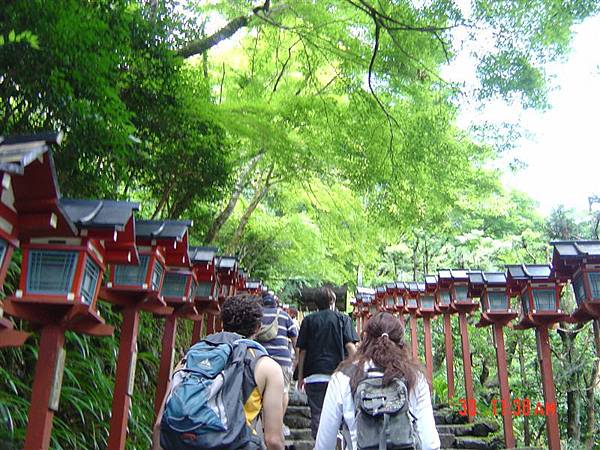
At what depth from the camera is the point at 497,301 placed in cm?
751

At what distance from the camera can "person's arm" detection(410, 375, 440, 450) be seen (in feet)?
9.46

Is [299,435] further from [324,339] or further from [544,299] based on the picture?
[544,299]

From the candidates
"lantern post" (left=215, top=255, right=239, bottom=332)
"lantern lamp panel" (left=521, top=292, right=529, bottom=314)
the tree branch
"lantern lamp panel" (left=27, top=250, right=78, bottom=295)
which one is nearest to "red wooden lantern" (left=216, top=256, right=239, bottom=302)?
"lantern post" (left=215, top=255, right=239, bottom=332)

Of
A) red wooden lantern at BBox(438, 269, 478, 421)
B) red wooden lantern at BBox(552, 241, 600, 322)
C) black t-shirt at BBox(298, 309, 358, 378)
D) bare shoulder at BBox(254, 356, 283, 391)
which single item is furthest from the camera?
red wooden lantern at BBox(438, 269, 478, 421)

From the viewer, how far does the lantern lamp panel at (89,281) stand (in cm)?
318

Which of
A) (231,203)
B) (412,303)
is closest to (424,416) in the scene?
(231,203)

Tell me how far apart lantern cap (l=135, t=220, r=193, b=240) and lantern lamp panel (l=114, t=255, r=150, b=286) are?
0.20m

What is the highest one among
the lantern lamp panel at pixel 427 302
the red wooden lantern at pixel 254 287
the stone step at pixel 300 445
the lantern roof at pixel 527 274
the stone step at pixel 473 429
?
the red wooden lantern at pixel 254 287

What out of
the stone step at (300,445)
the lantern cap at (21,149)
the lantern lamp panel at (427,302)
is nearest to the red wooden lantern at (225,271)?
the stone step at (300,445)

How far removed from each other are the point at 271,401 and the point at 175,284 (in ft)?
10.1

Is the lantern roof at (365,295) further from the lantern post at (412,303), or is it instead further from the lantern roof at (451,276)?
the lantern roof at (451,276)

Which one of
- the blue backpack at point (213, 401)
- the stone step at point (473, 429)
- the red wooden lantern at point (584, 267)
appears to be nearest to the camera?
the blue backpack at point (213, 401)

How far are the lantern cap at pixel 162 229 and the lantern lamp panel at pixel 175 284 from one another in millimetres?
1010

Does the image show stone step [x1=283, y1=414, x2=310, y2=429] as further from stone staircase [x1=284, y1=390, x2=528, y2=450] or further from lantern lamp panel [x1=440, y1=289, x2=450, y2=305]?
lantern lamp panel [x1=440, y1=289, x2=450, y2=305]
